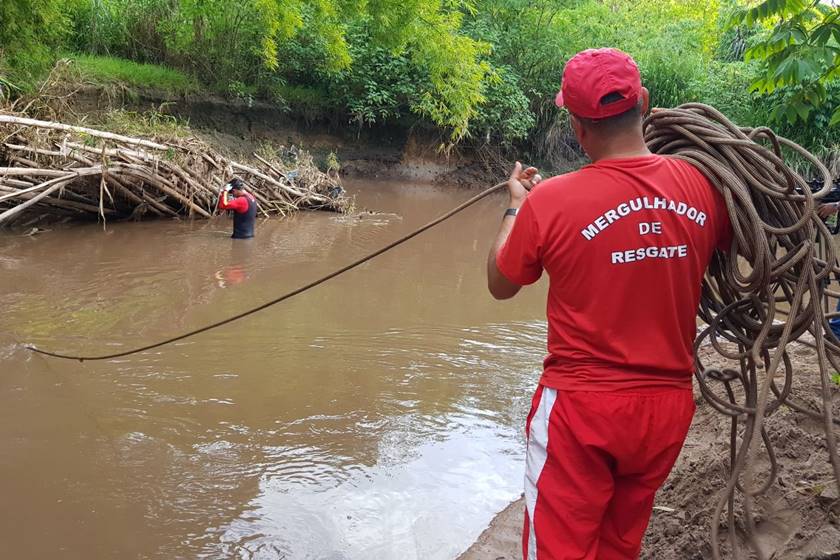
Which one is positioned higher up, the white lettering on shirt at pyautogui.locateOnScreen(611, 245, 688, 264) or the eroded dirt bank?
the eroded dirt bank

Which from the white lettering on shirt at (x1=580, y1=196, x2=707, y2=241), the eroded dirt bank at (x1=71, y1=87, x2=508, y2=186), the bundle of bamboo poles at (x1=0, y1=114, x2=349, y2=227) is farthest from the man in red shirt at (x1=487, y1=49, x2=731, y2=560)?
the eroded dirt bank at (x1=71, y1=87, x2=508, y2=186)

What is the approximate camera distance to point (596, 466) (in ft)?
6.21

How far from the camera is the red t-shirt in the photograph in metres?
1.85

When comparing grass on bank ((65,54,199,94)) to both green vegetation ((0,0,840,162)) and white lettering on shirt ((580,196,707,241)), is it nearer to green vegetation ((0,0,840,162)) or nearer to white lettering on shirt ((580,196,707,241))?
green vegetation ((0,0,840,162))

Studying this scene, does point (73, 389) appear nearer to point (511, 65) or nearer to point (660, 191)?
point (660, 191)

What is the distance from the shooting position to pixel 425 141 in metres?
19.0

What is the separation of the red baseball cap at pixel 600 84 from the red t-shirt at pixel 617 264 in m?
0.14

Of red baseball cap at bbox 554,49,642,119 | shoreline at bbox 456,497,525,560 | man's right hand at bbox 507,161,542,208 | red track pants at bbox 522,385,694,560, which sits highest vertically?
red baseball cap at bbox 554,49,642,119

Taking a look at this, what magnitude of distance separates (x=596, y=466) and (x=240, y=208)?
8321 millimetres

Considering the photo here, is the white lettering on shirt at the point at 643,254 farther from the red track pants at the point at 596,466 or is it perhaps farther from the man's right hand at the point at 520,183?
the man's right hand at the point at 520,183

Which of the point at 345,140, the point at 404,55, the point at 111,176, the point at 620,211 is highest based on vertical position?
the point at 404,55

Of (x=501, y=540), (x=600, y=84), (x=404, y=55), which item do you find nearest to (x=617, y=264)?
(x=600, y=84)

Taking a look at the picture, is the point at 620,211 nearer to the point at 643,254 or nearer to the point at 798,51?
the point at 643,254

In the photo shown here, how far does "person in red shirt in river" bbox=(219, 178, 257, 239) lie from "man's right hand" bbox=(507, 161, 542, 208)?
7.71 meters
